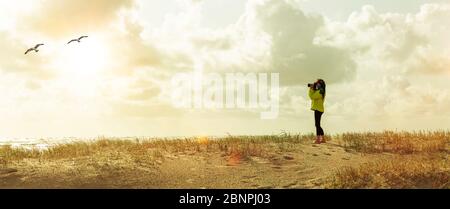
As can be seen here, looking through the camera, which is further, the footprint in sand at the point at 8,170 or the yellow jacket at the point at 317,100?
the yellow jacket at the point at 317,100

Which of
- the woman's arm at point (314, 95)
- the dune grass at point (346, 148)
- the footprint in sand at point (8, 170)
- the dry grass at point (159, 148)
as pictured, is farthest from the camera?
the woman's arm at point (314, 95)

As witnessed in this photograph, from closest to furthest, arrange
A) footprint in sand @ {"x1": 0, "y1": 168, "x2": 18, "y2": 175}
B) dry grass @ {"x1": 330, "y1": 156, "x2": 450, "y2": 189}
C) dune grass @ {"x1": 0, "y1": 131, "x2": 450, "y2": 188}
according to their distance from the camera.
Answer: dry grass @ {"x1": 330, "y1": 156, "x2": 450, "y2": 189}, dune grass @ {"x1": 0, "y1": 131, "x2": 450, "y2": 188}, footprint in sand @ {"x1": 0, "y1": 168, "x2": 18, "y2": 175}

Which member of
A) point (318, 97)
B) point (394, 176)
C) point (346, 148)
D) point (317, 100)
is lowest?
point (394, 176)

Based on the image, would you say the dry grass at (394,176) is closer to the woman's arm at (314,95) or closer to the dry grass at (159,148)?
the dry grass at (159,148)

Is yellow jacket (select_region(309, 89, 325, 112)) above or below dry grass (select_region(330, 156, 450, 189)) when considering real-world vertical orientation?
above

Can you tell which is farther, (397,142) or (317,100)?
(397,142)

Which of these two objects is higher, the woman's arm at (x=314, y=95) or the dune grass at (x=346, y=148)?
the woman's arm at (x=314, y=95)

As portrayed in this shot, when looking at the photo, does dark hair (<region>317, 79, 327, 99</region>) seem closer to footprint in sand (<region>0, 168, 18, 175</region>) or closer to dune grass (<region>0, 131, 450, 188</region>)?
dune grass (<region>0, 131, 450, 188</region>)

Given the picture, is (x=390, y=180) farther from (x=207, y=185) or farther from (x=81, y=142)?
(x=81, y=142)

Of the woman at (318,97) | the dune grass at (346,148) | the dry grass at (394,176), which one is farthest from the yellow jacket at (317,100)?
the dry grass at (394,176)

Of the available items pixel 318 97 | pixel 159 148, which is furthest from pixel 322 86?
pixel 159 148

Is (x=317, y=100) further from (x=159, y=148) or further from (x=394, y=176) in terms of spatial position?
(x=159, y=148)

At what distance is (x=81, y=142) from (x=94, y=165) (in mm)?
6657

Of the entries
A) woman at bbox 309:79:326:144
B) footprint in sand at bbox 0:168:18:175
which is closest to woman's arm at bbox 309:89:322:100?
woman at bbox 309:79:326:144
